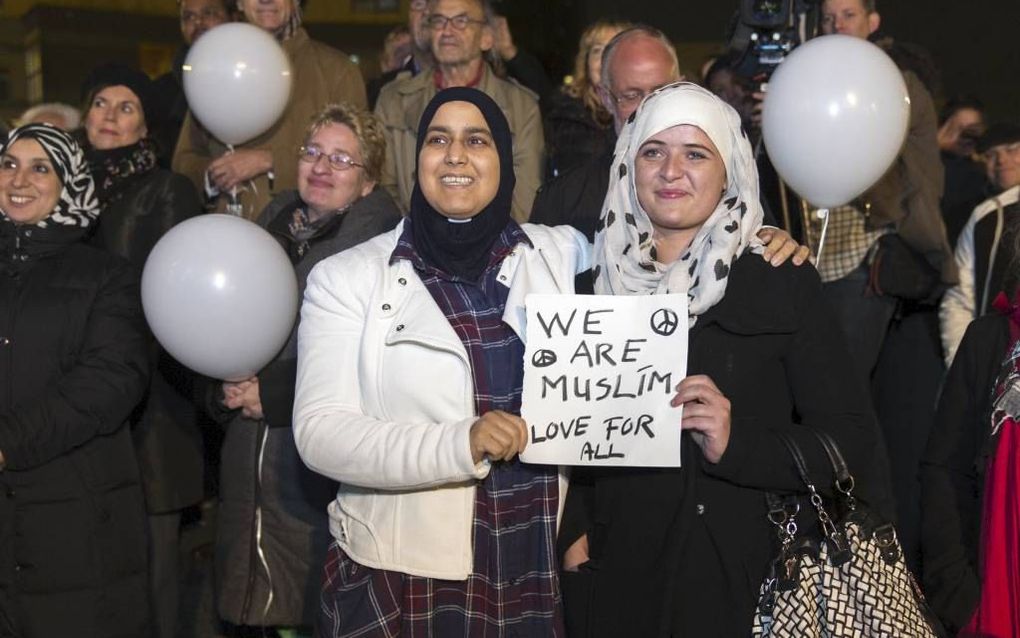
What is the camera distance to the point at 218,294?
13.6ft

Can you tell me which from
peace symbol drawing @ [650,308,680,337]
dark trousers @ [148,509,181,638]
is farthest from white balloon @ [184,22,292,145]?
peace symbol drawing @ [650,308,680,337]

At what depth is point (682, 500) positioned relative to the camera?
3021 millimetres

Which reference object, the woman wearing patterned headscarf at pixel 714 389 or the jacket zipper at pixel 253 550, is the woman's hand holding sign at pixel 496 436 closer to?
the woman wearing patterned headscarf at pixel 714 389

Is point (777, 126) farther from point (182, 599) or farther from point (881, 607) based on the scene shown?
point (182, 599)

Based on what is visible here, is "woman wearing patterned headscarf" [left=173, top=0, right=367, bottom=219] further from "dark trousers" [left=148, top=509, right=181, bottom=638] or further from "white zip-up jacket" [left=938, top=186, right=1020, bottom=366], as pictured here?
"white zip-up jacket" [left=938, top=186, right=1020, bottom=366]

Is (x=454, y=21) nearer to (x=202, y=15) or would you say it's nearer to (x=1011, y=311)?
(x=202, y=15)

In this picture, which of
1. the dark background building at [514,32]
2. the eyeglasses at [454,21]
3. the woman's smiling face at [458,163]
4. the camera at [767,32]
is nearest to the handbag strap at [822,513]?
the woman's smiling face at [458,163]

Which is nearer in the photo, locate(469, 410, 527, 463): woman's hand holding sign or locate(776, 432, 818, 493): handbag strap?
locate(469, 410, 527, 463): woman's hand holding sign

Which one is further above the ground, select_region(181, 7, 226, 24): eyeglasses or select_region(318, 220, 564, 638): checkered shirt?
select_region(181, 7, 226, 24): eyeglasses

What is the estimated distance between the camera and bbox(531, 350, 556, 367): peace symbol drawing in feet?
9.55

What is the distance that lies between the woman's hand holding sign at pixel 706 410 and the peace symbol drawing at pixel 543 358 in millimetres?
279

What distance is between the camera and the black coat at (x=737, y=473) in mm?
2988

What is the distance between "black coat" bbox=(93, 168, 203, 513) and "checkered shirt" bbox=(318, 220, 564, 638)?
200 centimetres

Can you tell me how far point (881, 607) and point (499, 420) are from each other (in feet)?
3.03
